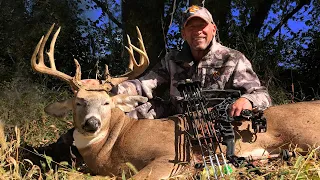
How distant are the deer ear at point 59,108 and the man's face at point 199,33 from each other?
1.43 meters

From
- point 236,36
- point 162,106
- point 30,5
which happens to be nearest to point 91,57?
point 30,5

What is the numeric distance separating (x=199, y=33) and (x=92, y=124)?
1.58 m

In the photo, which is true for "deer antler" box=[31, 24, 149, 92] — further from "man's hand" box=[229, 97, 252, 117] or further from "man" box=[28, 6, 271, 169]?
"man's hand" box=[229, 97, 252, 117]

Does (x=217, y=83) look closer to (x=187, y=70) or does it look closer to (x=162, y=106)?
(x=187, y=70)

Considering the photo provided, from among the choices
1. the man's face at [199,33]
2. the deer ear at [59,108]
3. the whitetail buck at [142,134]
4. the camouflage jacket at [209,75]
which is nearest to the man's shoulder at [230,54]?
the camouflage jacket at [209,75]

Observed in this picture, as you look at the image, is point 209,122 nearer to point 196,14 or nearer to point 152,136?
point 152,136

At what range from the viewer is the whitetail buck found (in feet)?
12.6

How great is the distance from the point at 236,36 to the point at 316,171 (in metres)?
6.17

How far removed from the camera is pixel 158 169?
352 cm

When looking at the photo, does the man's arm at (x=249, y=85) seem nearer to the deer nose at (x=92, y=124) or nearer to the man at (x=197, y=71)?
the man at (x=197, y=71)

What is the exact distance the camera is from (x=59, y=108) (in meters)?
4.44

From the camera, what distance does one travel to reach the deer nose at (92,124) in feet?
12.7

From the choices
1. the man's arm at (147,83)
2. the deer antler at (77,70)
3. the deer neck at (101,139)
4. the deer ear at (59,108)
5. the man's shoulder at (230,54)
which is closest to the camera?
the deer neck at (101,139)

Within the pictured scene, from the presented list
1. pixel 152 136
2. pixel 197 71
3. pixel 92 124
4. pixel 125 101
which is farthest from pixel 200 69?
pixel 92 124
